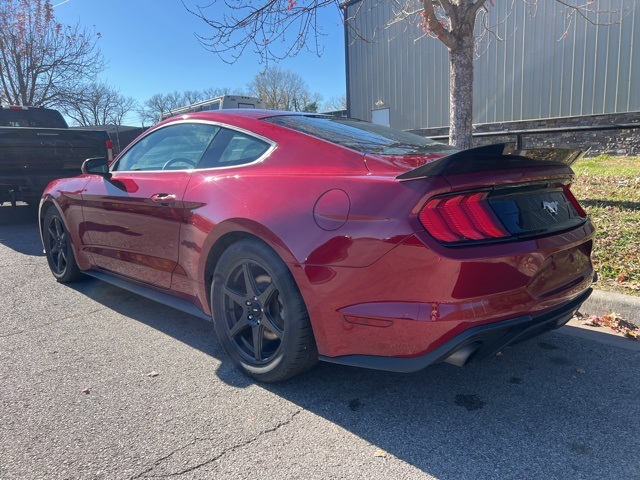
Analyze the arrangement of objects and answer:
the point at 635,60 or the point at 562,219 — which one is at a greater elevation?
the point at 635,60

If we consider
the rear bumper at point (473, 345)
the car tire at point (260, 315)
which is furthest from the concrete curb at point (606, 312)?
the car tire at point (260, 315)

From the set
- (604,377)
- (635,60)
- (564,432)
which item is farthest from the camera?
(635,60)

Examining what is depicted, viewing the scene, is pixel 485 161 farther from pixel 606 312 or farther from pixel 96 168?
pixel 96 168

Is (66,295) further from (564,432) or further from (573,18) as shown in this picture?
(573,18)

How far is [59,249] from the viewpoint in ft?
16.2

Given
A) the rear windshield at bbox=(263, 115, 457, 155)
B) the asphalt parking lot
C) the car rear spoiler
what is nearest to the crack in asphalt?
the asphalt parking lot

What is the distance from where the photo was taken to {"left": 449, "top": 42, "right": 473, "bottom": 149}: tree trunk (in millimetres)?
6227

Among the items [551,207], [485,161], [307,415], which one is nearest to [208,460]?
[307,415]

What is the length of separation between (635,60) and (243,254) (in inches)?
570

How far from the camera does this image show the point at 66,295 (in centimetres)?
468

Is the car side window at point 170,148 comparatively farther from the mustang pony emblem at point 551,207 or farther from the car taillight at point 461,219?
the mustang pony emblem at point 551,207

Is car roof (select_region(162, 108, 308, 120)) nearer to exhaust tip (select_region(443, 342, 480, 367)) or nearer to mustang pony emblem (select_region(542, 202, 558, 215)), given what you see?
mustang pony emblem (select_region(542, 202, 558, 215))

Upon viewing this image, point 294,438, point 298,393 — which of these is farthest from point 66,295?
point 294,438

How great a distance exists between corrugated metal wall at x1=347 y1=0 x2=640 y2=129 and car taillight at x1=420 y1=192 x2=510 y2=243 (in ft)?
30.9
